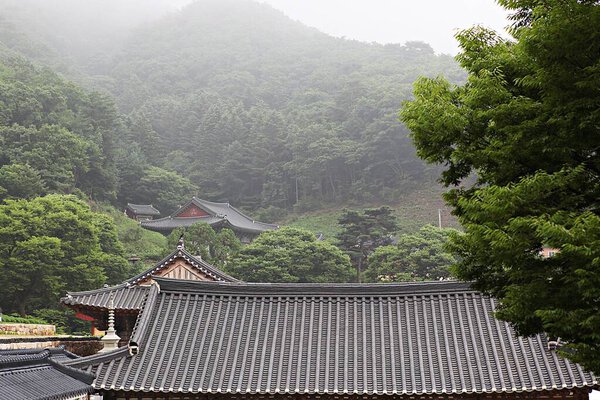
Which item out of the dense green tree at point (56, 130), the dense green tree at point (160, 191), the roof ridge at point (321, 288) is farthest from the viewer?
the dense green tree at point (160, 191)

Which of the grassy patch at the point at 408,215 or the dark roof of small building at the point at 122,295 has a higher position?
the grassy patch at the point at 408,215

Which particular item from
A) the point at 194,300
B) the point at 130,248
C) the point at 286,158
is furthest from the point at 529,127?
the point at 286,158

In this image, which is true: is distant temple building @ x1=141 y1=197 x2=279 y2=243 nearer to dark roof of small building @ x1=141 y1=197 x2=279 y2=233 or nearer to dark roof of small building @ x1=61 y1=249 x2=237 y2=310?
dark roof of small building @ x1=141 y1=197 x2=279 y2=233

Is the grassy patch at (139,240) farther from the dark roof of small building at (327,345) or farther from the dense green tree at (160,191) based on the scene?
the dark roof of small building at (327,345)

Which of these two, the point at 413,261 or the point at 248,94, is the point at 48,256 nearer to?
the point at 413,261

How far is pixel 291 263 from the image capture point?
41.6m

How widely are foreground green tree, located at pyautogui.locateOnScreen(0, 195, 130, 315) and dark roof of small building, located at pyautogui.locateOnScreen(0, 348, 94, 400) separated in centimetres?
2866

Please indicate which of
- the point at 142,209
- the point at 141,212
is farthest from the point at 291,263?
the point at 142,209

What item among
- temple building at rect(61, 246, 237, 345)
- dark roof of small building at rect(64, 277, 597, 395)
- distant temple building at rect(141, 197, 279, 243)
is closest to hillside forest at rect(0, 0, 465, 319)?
distant temple building at rect(141, 197, 279, 243)

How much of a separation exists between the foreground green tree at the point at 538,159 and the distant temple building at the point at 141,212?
64402 mm

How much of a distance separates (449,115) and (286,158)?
240ft

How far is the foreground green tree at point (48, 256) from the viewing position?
36.1 m

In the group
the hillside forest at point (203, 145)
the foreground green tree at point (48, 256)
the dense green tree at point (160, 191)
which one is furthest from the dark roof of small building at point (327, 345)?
the dense green tree at point (160, 191)

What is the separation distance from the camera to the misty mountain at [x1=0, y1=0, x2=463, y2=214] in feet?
248
